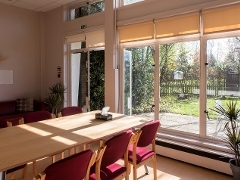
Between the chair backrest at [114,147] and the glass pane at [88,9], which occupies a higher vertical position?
the glass pane at [88,9]

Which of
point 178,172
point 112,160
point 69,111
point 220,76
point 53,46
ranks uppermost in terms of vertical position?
point 53,46

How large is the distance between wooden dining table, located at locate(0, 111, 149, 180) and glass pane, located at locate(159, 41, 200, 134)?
115 centimetres

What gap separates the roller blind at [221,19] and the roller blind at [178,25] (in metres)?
0.15

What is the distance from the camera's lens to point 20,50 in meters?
6.05

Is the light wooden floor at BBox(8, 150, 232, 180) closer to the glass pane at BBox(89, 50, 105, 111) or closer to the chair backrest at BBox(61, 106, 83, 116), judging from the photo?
the chair backrest at BBox(61, 106, 83, 116)

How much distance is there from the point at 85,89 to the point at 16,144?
3.70m

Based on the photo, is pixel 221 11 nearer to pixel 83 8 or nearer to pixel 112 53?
pixel 112 53

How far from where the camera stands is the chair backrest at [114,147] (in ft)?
6.56

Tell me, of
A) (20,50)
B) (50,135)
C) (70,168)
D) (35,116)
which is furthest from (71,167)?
(20,50)

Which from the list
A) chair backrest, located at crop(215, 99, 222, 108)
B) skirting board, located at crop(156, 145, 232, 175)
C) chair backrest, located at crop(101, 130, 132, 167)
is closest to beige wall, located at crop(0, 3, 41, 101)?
skirting board, located at crop(156, 145, 232, 175)

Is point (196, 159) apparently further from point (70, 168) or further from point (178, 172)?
point (70, 168)

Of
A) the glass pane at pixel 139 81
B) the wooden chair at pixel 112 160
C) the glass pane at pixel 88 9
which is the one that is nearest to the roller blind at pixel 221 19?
the glass pane at pixel 139 81

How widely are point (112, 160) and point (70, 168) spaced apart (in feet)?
1.96

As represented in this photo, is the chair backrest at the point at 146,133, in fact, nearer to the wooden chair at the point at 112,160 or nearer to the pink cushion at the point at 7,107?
the wooden chair at the point at 112,160
